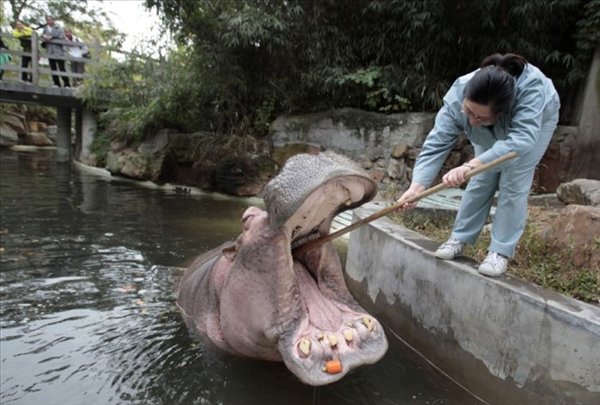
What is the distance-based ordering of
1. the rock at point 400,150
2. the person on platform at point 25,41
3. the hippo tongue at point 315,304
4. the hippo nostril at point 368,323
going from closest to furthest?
the hippo nostril at point 368,323 < the hippo tongue at point 315,304 < the rock at point 400,150 < the person on platform at point 25,41

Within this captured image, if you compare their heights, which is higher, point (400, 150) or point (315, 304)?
point (400, 150)

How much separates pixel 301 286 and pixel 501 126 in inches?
56.9

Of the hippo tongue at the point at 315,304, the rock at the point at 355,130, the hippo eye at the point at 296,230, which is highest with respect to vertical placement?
the rock at the point at 355,130

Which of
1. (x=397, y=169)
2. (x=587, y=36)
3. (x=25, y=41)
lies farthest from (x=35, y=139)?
(x=587, y=36)

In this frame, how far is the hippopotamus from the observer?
194 centimetres

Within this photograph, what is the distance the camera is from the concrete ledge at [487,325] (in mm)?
2117

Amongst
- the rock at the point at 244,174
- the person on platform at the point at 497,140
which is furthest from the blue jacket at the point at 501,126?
the rock at the point at 244,174

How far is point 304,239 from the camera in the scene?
2355 millimetres

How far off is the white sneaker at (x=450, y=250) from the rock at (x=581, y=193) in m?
1.99

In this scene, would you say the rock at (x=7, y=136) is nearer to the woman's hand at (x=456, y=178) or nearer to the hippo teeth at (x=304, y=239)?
A: the hippo teeth at (x=304, y=239)

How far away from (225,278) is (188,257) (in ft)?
9.57

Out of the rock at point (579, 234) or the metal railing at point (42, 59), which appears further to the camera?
the metal railing at point (42, 59)

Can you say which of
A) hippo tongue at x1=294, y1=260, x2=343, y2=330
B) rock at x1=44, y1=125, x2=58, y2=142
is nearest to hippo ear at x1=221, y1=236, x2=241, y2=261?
hippo tongue at x1=294, y1=260, x2=343, y2=330

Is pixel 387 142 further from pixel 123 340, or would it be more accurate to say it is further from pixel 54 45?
pixel 54 45
